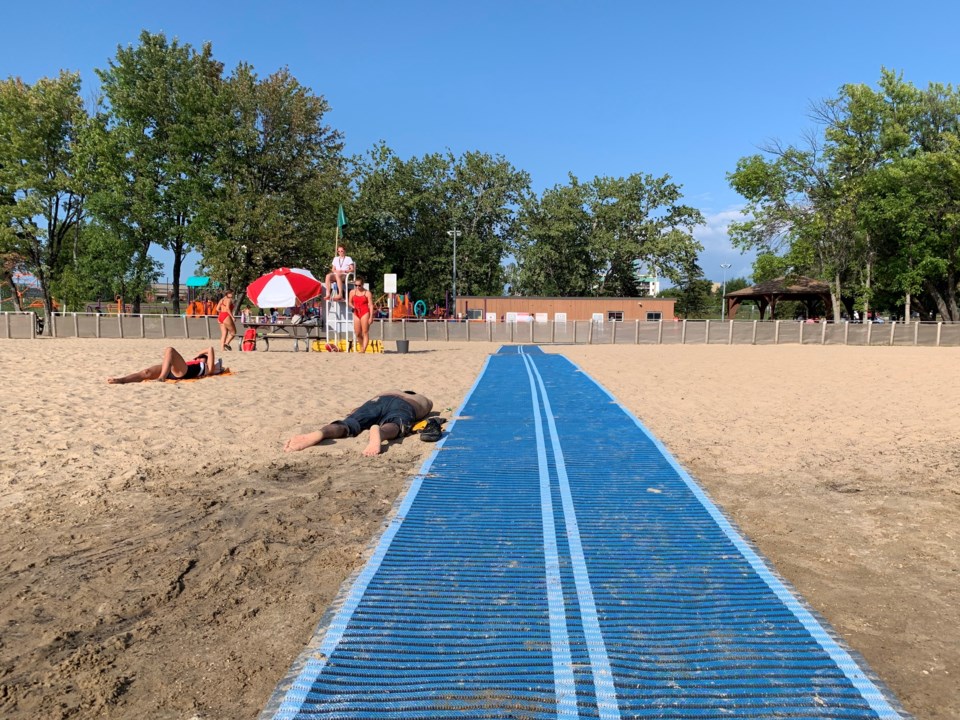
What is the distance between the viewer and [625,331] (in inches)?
1375

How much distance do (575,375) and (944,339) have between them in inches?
1164

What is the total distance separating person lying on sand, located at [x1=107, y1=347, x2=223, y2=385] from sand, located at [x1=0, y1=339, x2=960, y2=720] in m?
0.46

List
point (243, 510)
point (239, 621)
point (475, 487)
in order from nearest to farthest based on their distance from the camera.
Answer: point (239, 621) → point (243, 510) → point (475, 487)

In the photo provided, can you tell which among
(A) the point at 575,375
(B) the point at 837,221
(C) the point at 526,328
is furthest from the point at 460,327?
(B) the point at 837,221

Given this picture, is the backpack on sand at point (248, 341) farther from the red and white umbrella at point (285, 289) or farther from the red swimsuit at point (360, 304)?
the red swimsuit at point (360, 304)

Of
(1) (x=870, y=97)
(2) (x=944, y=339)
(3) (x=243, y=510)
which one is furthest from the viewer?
(1) (x=870, y=97)


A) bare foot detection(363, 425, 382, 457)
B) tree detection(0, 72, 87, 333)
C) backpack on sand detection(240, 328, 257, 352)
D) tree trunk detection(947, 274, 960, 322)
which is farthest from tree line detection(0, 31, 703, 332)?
tree trunk detection(947, 274, 960, 322)

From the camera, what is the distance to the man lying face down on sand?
6867 mm

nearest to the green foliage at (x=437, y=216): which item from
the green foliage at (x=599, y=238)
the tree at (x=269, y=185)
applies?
the green foliage at (x=599, y=238)

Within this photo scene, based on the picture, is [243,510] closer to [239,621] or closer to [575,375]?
[239,621]

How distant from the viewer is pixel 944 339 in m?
33.6

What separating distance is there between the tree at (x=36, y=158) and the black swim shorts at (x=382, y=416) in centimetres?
3225

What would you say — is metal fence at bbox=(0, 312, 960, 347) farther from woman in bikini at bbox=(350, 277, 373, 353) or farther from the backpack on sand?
woman in bikini at bbox=(350, 277, 373, 353)

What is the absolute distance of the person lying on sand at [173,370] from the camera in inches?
A: 424
